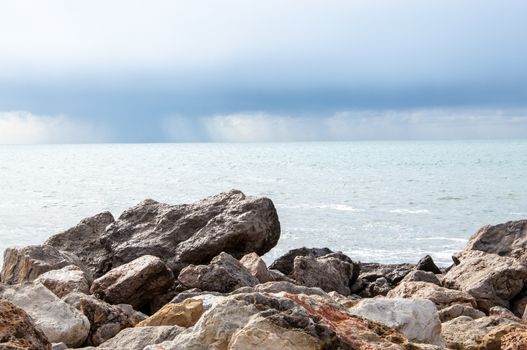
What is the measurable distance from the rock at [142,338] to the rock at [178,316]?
0.68 meters

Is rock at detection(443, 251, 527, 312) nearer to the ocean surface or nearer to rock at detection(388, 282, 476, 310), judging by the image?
rock at detection(388, 282, 476, 310)

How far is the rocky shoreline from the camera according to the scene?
4973 millimetres

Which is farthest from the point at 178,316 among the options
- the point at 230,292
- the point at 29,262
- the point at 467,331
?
the point at 29,262

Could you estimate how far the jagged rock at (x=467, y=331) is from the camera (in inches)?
Answer: 281

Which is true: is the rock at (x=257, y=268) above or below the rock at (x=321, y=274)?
above

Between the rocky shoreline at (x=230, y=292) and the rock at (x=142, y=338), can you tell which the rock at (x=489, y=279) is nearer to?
the rocky shoreline at (x=230, y=292)

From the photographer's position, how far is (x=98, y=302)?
8.78m

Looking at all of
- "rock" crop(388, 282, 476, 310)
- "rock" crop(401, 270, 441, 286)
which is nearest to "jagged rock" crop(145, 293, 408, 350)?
"rock" crop(388, 282, 476, 310)

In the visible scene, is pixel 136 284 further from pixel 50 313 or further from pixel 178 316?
pixel 178 316

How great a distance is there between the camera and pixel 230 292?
38.1 feet

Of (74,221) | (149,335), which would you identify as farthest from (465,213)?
(149,335)

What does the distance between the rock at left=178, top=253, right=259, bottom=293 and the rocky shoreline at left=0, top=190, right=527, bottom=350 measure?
0.02 meters

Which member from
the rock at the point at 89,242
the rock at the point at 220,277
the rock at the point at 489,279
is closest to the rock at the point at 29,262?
the rock at the point at 89,242

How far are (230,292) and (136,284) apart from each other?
1452 mm
